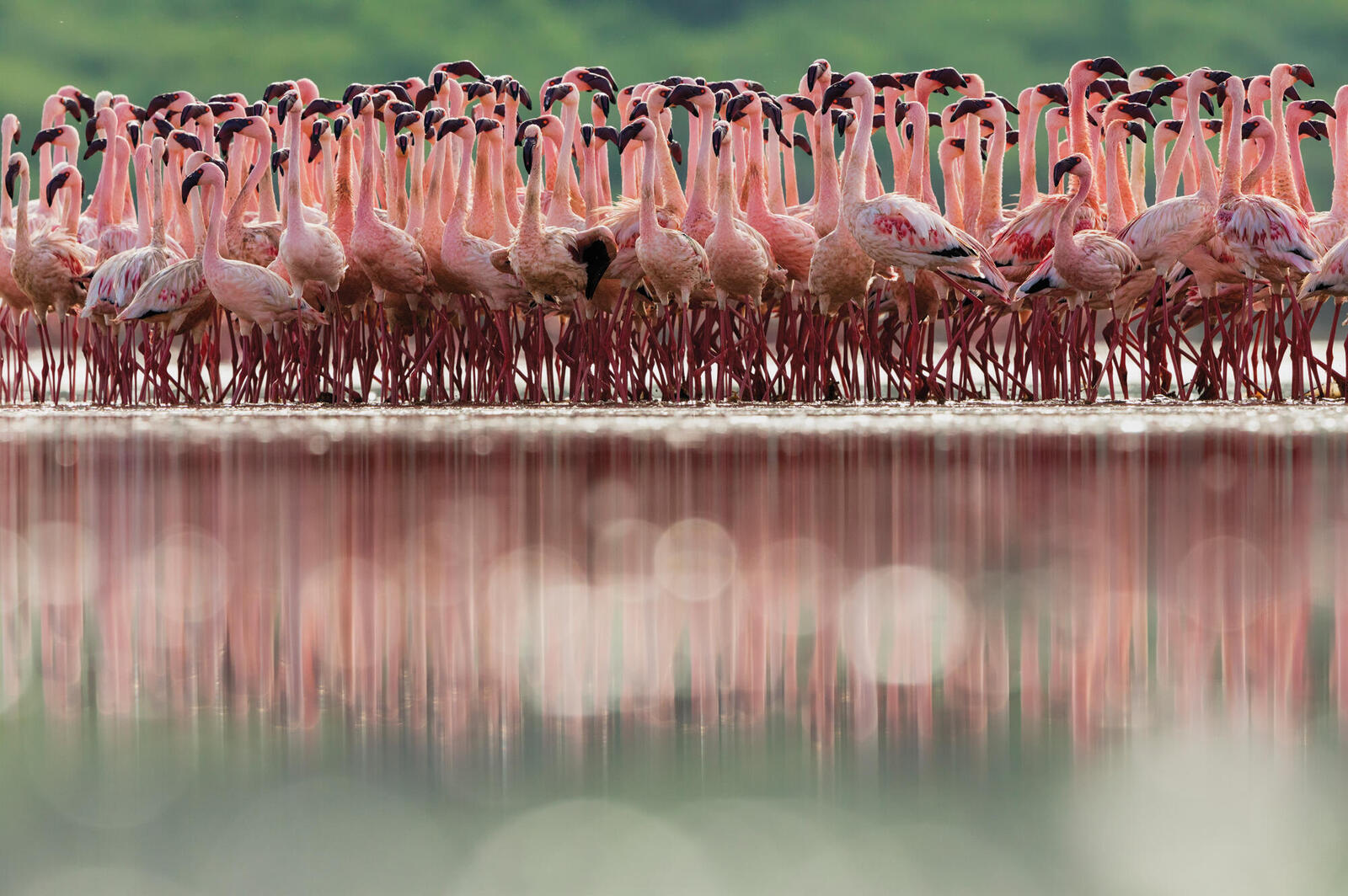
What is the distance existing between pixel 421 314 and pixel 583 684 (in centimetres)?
1565

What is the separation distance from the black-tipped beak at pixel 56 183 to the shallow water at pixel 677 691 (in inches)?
535

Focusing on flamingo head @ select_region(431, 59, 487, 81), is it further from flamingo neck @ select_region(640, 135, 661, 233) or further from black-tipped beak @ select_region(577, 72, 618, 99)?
flamingo neck @ select_region(640, 135, 661, 233)

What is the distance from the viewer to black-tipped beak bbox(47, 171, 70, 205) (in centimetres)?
1980

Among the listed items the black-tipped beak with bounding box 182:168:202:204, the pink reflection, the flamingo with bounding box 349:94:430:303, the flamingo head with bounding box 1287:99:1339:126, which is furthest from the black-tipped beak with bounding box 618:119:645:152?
the pink reflection

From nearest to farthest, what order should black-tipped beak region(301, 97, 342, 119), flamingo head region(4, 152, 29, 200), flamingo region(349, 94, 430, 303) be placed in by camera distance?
flamingo region(349, 94, 430, 303) < black-tipped beak region(301, 97, 342, 119) < flamingo head region(4, 152, 29, 200)

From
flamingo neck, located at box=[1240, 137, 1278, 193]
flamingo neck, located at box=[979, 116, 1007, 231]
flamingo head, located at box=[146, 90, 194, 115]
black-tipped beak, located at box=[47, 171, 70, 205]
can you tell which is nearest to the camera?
flamingo neck, located at box=[1240, 137, 1278, 193]

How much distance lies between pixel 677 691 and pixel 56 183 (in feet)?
60.2

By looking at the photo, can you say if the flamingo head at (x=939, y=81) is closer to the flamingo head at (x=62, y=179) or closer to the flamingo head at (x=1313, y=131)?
the flamingo head at (x=1313, y=131)

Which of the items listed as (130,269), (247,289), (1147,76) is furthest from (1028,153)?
(130,269)

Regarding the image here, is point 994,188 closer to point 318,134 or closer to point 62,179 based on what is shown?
point 318,134

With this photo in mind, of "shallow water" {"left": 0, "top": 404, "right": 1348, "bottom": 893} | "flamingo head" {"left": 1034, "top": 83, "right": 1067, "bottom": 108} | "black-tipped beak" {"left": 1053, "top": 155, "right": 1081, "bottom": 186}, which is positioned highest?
"flamingo head" {"left": 1034, "top": 83, "right": 1067, "bottom": 108}

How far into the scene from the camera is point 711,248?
16.5 m

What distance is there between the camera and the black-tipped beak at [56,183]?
19.8m

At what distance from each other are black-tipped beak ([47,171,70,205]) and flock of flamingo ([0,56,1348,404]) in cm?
9
